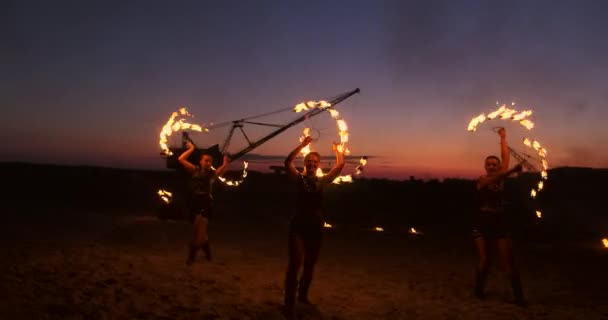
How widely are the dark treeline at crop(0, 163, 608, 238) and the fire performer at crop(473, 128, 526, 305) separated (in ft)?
44.4

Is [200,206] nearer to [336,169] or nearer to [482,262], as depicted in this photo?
[336,169]

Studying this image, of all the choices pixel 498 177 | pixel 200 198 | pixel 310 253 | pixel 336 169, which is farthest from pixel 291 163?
pixel 200 198

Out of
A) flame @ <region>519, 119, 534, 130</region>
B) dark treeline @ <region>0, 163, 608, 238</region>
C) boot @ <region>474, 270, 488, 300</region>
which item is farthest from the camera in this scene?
dark treeline @ <region>0, 163, 608, 238</region>

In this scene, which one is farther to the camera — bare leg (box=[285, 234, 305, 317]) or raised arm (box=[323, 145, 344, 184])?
raised arm (box=[323, 145, 344, 184])

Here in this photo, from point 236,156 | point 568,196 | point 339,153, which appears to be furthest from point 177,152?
point 568,196

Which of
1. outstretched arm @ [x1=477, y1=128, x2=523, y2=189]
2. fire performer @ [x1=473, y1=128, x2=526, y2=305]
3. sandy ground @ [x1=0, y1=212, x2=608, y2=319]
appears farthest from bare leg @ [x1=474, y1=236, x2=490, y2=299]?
outstretched arm @ [x1=477, y1=128, x2=523, y2=189]

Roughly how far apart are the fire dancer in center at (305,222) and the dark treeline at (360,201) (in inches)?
565

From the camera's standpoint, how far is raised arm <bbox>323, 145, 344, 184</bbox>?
21.8ft

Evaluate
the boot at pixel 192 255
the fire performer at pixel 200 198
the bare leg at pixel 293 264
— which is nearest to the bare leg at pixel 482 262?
the bare leg at pixel 293 264

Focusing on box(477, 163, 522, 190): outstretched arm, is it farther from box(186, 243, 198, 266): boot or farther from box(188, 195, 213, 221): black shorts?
box(186, 243, 198, 266): boot

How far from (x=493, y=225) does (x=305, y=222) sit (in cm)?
295

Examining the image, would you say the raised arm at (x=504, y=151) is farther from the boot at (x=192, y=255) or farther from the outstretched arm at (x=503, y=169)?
the boot at (x=192, y=255)

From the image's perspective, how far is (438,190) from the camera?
46500mm

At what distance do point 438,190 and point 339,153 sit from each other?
4133cm
